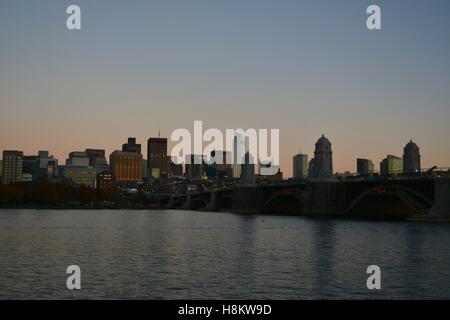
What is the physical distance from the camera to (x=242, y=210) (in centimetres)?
17912

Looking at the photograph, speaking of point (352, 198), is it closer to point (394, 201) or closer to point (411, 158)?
point (394, 201)

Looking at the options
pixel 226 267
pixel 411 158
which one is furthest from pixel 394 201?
pixel 226 267

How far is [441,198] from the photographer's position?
95875 mm

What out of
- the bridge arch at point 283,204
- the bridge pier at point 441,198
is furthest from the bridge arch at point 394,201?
the bridge arch at point 283,204

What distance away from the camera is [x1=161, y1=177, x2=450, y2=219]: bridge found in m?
101

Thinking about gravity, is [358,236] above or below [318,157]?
below

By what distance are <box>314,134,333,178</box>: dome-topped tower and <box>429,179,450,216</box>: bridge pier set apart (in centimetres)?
4074

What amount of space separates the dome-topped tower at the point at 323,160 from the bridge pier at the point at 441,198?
40.7m

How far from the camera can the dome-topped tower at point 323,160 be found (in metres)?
Result: 138

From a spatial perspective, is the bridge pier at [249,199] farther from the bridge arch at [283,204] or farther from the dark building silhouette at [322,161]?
the dark building silhouette at [322,161]
